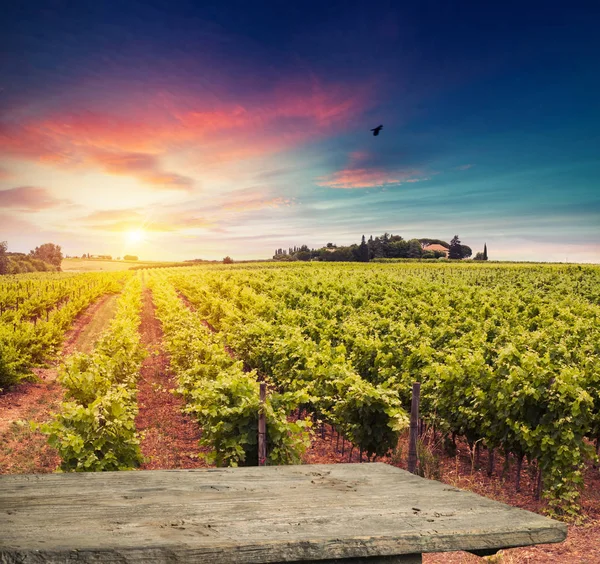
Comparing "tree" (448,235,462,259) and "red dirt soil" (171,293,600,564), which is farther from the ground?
"tree" (448,235,462,259)

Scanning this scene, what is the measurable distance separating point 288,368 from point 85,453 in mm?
5926

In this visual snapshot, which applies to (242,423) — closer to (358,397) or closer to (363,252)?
(358,397)

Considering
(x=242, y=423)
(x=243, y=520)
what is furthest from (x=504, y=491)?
(x=243, y=520)

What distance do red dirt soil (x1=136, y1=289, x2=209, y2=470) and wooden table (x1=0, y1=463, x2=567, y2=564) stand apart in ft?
22.0

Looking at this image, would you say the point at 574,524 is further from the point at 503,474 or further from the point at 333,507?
the point at 333,507

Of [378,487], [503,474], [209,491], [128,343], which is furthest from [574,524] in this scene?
[128,343]

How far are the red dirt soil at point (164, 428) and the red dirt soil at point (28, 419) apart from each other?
6.73 ft

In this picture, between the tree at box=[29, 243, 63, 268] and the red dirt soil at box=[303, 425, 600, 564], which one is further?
the tree at box=[29, 243, 63, 268]

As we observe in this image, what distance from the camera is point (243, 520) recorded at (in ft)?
5.09

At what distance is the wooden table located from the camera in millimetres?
1396

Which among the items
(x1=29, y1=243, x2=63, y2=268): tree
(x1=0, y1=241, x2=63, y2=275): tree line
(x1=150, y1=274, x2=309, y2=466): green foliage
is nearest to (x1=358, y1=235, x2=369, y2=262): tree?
(x1=0, y1=241, x2=63, y2=275): tree line

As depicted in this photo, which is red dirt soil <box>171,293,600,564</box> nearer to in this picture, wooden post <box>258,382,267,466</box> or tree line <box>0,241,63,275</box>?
wooden post <box>258,382,267,466</box>

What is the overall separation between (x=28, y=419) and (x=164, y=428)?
4.31 m

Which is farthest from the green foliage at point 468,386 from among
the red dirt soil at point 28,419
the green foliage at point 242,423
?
the red dirt soil at point 28,419
